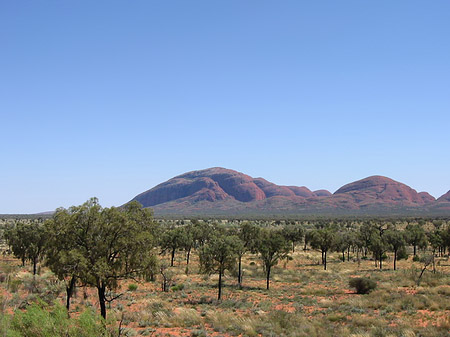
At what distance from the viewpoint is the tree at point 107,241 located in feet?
63.2

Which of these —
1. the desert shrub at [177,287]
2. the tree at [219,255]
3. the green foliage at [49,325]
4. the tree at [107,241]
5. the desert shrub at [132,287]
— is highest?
the tree at [107,241]

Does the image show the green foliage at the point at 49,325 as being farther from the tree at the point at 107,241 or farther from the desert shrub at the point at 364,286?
the desert shrub at the point at 364,286

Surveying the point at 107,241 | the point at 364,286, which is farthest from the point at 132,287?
the point at 364,286

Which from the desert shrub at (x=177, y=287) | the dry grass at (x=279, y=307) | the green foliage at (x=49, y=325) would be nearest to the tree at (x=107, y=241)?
the dry grass at (x=279, y=307)

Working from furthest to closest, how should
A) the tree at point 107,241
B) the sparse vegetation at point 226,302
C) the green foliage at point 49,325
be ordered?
the tree at point 107,241
the sparse vegetation at point 226,302
the green foliage at point 49,325

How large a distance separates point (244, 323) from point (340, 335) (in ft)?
20.1

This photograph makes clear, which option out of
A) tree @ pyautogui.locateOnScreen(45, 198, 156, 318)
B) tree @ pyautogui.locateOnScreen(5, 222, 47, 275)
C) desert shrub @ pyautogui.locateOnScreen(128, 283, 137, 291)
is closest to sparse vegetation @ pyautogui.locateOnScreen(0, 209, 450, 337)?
desert shrub @ pyautogui.locateOnScreen(128, 283, 137, 291)

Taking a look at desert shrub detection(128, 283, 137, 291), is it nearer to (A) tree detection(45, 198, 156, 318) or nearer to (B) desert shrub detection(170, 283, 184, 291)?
(B) desert shrub detection(170, 283, 184, 291)

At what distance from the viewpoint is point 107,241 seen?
64.5ft

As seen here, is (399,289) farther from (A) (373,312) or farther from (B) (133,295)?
(B) (133,295)

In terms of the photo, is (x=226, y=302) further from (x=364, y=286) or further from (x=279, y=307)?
(x=364, y=286)

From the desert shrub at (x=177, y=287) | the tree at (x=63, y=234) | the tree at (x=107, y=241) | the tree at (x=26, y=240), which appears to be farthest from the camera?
the tree at (x=26, y=240)

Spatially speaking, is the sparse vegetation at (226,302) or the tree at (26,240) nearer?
the sparse vegetation at (226,302)

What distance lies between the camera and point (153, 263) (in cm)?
2073
